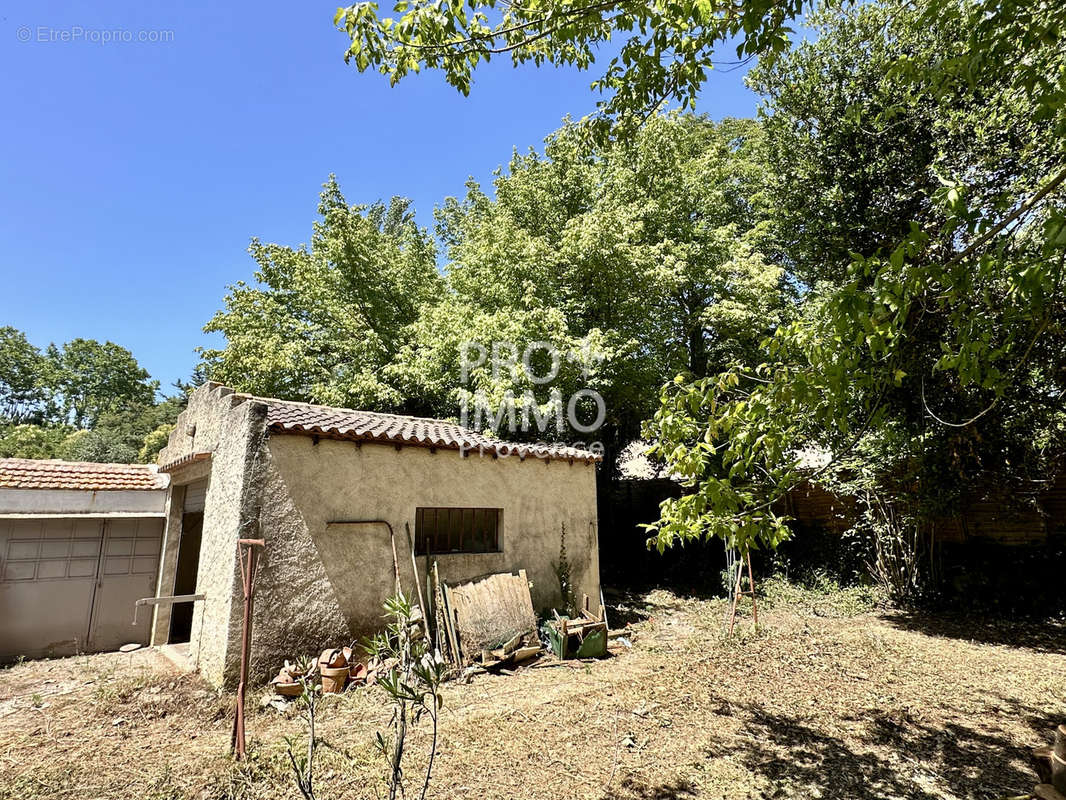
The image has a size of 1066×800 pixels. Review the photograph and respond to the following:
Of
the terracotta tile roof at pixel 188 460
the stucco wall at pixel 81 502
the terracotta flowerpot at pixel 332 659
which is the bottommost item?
the terracotta flowerpot at pixel 332 659

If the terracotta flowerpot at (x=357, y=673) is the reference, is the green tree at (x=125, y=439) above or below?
above

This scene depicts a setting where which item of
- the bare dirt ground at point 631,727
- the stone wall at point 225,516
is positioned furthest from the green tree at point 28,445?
the stone wall at point 225,516

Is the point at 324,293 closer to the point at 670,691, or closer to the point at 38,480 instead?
the point at 38,480

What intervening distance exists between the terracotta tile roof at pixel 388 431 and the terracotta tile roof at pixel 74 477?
11.5ft

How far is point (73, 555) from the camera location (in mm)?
9062

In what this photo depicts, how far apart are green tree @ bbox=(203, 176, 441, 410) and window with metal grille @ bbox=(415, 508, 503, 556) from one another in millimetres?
6495

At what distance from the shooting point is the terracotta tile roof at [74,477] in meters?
8.78

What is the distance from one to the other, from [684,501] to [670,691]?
472 centimetres

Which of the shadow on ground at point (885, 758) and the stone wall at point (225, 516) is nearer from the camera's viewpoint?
the shadow on ground at point (885, 758)

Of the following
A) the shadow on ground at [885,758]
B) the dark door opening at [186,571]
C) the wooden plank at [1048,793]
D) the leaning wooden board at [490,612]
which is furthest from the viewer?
the dark door opening at [186,571]

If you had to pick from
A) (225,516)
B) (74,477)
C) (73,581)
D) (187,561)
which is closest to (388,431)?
(225,516)

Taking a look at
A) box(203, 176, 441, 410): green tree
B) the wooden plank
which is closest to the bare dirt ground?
the wooden plank

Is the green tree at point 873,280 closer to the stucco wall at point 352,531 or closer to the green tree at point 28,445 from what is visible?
the stucco wall at point 352,531

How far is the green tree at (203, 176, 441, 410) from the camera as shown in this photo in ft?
51.7
